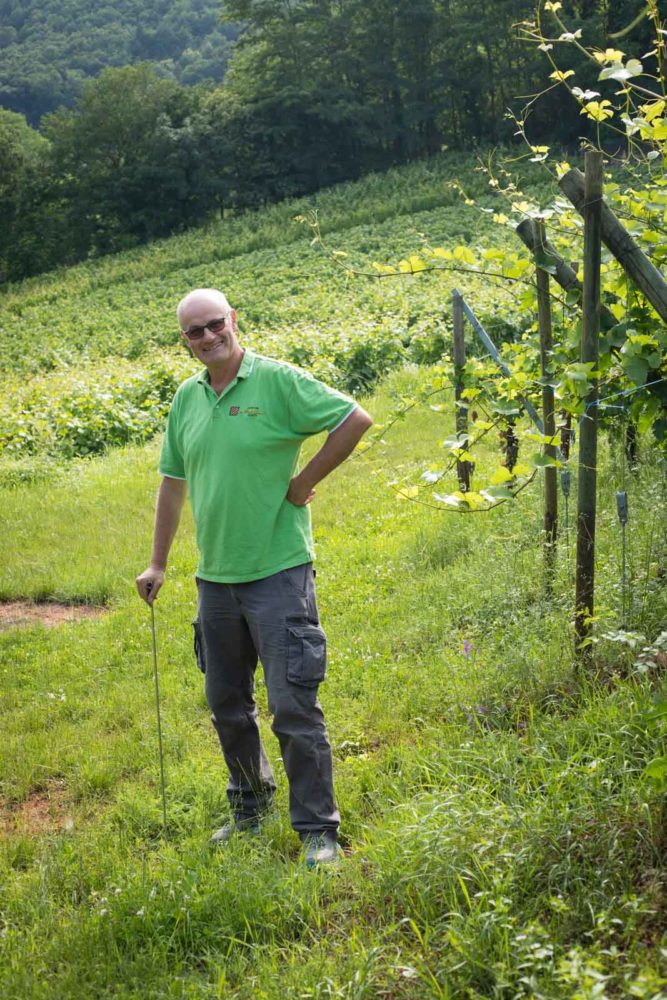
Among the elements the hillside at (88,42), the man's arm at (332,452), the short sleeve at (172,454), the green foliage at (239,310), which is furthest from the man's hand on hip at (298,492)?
the hillside at (88,42)

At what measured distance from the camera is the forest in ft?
201

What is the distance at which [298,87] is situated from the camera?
6322 cm

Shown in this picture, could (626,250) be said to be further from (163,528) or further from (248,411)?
Answer: (163,528)

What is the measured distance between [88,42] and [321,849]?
136674 mm

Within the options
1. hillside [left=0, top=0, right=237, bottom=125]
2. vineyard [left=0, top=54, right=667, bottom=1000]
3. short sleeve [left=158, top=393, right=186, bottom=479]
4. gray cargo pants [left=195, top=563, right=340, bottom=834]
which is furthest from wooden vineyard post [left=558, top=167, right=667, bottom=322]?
hillside [left=0, top=0, right=237, bottom=125]

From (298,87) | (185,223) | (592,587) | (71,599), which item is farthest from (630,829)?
(298,87)

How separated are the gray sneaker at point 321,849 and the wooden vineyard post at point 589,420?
1.27 meters

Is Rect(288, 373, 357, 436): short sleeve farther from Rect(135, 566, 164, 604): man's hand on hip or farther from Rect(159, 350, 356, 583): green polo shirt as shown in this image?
Rect(135, 566, 164, 604): man's hand on hip

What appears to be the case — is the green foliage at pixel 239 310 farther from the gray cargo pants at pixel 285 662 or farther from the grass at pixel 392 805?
the gray cargo pants at pixel 285 662

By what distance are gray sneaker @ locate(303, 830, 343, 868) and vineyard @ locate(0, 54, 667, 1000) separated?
0.30 feet

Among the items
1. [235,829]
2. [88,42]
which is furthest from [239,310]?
[88,42]

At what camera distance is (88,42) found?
12288 cm

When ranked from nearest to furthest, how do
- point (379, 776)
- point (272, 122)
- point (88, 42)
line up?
1. point (379, 776)
2. point (272, 122)
3. point (88, 42)

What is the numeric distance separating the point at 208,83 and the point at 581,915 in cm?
7386
